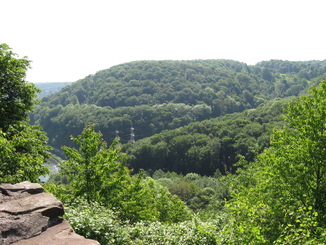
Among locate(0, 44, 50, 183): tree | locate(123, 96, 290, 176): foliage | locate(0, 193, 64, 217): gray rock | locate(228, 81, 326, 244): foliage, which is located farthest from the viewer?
locate(123, 96, 290, 176): foliage

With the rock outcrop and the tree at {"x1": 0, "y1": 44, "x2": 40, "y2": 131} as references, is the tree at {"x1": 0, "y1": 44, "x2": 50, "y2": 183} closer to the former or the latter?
the tree at {"x1": 0, "y1": 44, "x2": 40, "y2": 131}

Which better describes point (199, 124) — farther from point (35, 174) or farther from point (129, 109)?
point (35, 174)

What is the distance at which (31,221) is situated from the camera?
7777mm

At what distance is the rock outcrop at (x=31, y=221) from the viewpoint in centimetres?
730

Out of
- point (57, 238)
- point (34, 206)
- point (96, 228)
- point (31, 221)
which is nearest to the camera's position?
point (57, 238)

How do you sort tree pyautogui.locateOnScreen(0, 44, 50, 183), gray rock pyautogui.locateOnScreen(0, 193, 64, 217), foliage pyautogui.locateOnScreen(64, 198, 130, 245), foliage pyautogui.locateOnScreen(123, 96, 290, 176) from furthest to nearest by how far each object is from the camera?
1. foliage pyautogui.locateOnScreen(123, 96, 290, 176)
2. tree pyautogui.locateOnScreen(0, 44, 50, 183)
3. foliage pyautogui.locateOnScreen(64, 198, 130, 245)
4. gray rock pyautogui.locateOnScreen(0, 193, 64, 217)

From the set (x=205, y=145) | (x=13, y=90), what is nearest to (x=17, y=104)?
(x=13, y=90)

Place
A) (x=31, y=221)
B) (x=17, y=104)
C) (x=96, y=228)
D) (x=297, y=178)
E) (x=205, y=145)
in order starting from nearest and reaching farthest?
(x=31, y=221) → (x=96, y=228) → (x=297, y=178) → (x=17, y=104) → (x=205, y=145)

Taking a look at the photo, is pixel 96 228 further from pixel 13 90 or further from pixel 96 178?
pixel 13 90

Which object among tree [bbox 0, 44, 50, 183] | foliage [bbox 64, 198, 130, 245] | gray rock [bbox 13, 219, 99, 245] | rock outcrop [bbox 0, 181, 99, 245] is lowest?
foliage [bbox 64, 198, 130, 245]

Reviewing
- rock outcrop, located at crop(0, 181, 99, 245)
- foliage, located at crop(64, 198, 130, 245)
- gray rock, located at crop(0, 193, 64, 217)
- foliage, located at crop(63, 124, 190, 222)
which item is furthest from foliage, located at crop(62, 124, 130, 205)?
gray rock, located at crop(0, 193, 64, 217)

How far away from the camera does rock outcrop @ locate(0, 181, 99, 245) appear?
7.30 metres

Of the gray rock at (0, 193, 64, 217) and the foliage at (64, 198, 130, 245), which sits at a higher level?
the gray rock at (0, 193, 64, 217)

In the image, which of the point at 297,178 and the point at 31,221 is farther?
the point at 297,178
